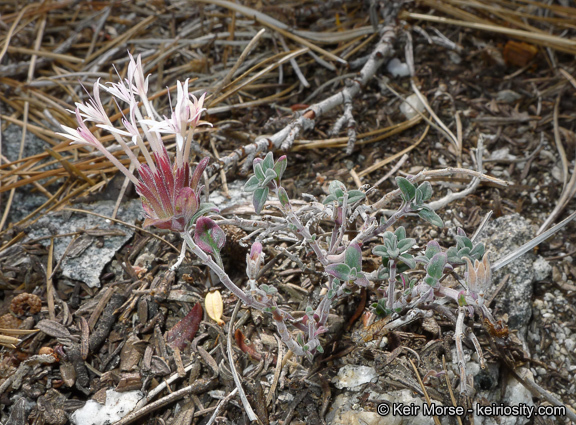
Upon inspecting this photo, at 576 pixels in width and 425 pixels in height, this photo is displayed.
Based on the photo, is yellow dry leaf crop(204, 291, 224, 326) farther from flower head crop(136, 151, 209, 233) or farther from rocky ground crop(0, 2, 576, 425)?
flower head crop(136, 151, 209, 233)

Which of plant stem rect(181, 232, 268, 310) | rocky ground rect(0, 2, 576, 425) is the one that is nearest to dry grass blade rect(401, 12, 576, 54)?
rocky ground rect(0, 2, 576, 425)

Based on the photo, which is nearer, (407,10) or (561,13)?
(561,13)

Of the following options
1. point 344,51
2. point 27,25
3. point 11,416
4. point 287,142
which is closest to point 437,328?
point 287,142

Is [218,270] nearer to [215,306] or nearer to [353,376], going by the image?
[215,306]

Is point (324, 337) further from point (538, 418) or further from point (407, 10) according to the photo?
point (407, 10)

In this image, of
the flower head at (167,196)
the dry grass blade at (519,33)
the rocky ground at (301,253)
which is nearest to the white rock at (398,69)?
the rocky ground at (301,253)

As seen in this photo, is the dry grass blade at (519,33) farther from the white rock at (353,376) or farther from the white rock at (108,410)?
the white rock at (108,410)
